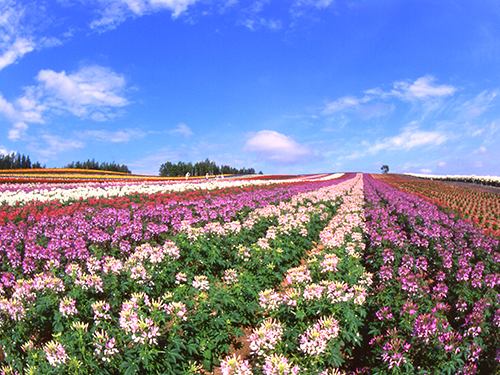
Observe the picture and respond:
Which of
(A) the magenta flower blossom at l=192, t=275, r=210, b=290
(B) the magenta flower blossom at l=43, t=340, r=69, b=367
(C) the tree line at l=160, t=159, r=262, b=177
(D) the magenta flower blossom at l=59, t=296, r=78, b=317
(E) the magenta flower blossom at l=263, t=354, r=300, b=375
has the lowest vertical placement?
(B) the magenta flower blossom at l=43, t=340, r=69, b=367

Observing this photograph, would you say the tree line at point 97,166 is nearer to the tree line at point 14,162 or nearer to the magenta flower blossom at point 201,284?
the tree line at point 14,162

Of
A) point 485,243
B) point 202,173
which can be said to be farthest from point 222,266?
point 202,173

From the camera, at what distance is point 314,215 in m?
10.9

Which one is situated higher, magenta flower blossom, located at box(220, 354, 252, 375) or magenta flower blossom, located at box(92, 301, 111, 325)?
magenta flower blossom, located at box(92, 301, 111, 325)

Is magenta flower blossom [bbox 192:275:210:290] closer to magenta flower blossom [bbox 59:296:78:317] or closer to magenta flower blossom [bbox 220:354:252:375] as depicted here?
magenta flower blossom [bbox 220:354:252:375]

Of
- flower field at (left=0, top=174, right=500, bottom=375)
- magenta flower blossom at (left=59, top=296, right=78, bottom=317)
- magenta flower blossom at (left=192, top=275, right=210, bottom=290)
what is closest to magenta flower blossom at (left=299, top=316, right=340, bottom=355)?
flower field at (left=0, top=174, right=500, bottom=375)

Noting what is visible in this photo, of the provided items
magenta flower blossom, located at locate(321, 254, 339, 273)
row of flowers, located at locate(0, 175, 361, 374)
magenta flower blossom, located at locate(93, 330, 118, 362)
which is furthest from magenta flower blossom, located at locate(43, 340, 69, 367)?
magenta flower blossom, located at locate(321, 254, 339, 273)

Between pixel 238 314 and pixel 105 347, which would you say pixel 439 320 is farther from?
pixel 105 347

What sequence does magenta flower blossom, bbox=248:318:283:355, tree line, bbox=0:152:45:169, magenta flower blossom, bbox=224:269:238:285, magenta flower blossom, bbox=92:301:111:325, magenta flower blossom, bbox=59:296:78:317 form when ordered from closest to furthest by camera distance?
magenta flower blossom, bbox=248:318:283:355 → magenta flower blossom, bbox=92:301:111:325 → magenta flower blossom, bbox=59:296:78:317 → magenta flower blossom, bbox=224:269:238:285 → tree line, bbox=0:152:45:169

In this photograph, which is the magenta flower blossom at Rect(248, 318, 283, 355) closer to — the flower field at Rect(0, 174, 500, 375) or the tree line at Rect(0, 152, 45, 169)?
the flower field at Rect(0, 174, 500, 375)

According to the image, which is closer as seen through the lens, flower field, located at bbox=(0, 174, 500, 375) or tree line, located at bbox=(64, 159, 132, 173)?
flower field, located at bbox=(0, 174, 500, 375)

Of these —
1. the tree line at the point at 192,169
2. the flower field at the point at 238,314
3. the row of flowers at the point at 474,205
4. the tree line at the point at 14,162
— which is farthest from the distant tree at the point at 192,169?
the flower field at the point at 238,314

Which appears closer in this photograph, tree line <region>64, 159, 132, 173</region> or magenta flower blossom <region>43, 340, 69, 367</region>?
magenta flower blossom <region>43, 340, 69, 367</region>

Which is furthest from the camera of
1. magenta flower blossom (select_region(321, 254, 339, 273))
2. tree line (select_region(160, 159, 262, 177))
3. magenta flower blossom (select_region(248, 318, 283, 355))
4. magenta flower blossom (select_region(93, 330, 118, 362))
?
tree line (select_region(160, 159, 262, 177))
